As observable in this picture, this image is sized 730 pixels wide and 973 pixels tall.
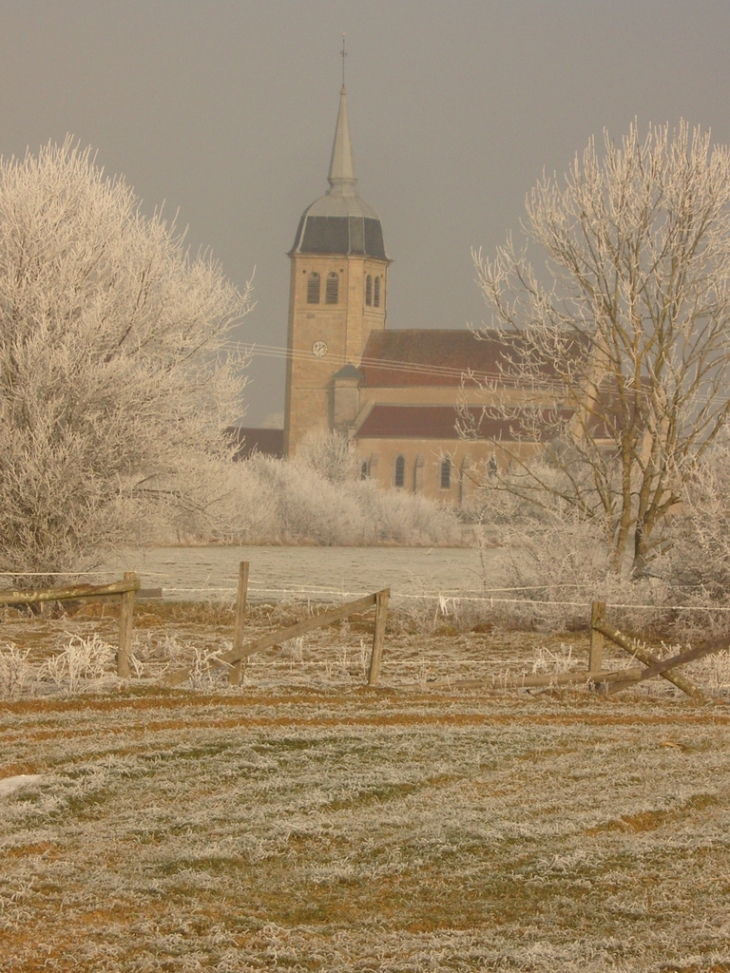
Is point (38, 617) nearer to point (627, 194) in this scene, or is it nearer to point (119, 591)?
point (119, 591)

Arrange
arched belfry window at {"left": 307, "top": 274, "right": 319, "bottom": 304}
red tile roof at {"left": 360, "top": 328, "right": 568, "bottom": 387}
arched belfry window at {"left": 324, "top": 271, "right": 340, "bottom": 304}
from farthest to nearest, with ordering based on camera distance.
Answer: arched belfry window at {"left": 307, "top": 274, "right": 319, "bottom": 304} → arched belfry window at {"left": 324, "top": 271, "right": 340, "bottom": 304} → red tile roof at {"left": 360, "top": 328, "right": 568, "bottom": 387}

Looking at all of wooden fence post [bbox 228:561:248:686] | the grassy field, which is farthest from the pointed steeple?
the grassy field

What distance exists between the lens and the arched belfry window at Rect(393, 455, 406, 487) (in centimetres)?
8969

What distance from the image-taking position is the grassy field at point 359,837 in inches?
220

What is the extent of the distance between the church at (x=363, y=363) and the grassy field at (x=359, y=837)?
246ft

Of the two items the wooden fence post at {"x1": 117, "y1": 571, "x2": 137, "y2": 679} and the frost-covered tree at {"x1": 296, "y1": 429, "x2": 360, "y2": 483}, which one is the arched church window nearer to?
the frost-covered tree at {"x1": 296, "y1": 429, "x2": 360, "y2": 483}

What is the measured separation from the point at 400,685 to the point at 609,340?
30.3 ft

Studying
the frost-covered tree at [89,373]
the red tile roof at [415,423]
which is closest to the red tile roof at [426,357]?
the red tile roof at [415,423]

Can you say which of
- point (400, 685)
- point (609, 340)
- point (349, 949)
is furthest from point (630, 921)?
point (609, 340)

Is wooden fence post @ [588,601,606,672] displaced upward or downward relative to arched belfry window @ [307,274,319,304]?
downward

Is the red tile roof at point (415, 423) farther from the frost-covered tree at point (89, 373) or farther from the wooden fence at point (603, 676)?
the wooden fence at point (603, 676)

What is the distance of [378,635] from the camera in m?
13.1

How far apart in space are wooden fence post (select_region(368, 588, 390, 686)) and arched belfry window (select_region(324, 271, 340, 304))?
312 feet

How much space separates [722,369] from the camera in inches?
809
